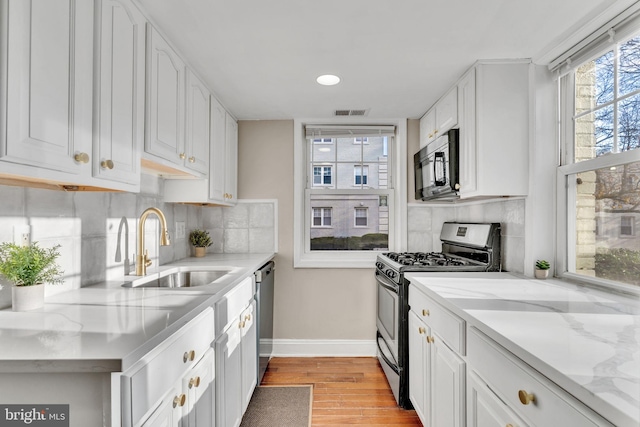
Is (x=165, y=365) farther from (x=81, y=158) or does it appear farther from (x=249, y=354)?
(x=249, y=354)

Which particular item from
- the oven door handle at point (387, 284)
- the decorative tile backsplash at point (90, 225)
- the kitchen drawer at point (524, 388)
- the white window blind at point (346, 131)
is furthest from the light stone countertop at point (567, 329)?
the white window blind at point (346, 131)

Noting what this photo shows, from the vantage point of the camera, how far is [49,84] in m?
1.03

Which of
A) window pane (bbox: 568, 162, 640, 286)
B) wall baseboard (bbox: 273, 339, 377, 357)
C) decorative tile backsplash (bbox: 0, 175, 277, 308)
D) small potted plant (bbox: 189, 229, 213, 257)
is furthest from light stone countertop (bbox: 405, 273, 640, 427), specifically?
small potted plant (bbox: 189, 229, 213, 257)

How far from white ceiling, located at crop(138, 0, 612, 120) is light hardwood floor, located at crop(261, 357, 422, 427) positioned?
215 centimetres

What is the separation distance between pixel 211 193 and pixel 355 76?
1.27m

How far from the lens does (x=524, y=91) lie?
6.91ft

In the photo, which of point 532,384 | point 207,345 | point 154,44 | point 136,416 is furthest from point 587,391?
point 154,44

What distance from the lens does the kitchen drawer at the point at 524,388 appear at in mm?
818

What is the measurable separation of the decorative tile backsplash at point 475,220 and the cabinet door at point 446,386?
0.84m

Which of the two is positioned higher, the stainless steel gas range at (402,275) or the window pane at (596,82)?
the window pane at (596,82)

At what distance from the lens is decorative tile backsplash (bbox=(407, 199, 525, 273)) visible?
7.24 ft

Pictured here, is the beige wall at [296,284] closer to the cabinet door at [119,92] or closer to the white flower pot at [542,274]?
the white flower pot at [542,274]

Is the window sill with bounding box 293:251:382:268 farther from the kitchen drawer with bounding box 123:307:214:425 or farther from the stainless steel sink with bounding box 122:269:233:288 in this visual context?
the kitchen drawer with bounding box 123:307:214:425

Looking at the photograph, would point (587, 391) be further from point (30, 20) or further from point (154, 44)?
point (154, 44)
